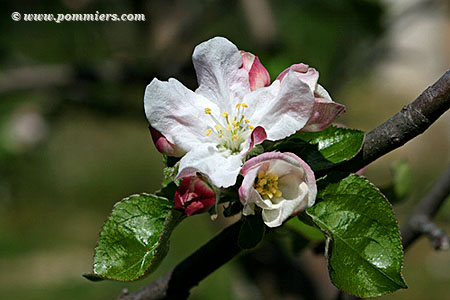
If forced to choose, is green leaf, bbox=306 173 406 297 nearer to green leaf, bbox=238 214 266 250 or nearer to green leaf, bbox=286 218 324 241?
green leaf, bbox=238 214 266 250

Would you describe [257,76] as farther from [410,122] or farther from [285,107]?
[410,122]

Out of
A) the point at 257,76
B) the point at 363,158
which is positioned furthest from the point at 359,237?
the point at 257,76

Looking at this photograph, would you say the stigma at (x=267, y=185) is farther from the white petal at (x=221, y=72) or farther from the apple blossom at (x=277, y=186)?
the white petal at (x=221, y=72)

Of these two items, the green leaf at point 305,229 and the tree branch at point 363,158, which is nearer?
the tree branch at point 363,158

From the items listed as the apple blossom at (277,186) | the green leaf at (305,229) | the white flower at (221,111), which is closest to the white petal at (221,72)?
the white flower at (221,111)

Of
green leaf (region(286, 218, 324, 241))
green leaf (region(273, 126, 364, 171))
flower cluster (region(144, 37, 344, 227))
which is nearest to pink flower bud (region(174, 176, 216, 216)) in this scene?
flower cluster (region(144, 37, 344, 227))

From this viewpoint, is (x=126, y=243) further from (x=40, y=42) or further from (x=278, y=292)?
(x=40, y=42)
